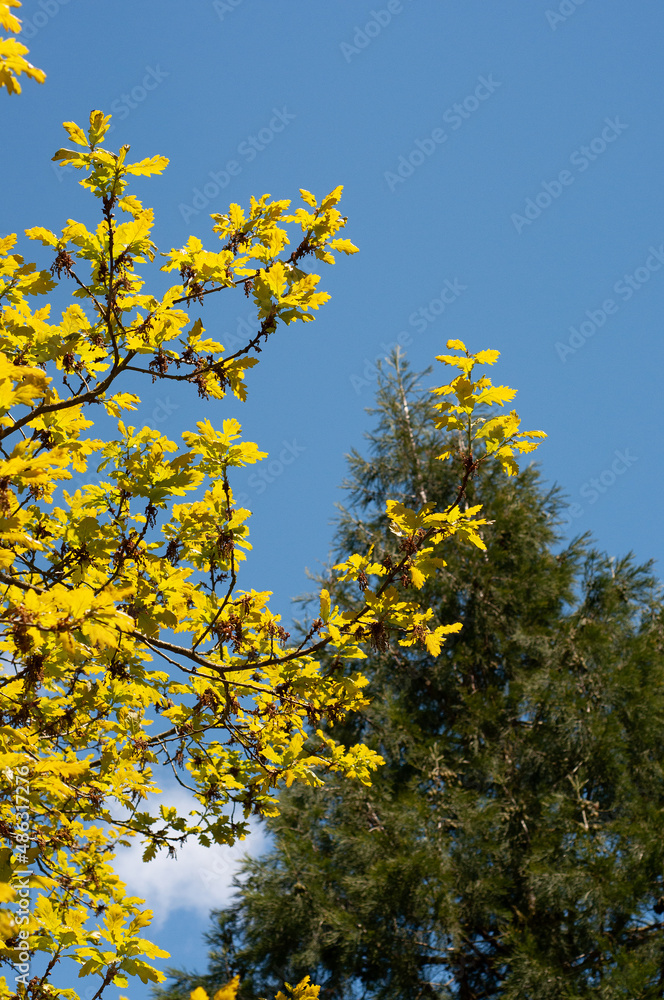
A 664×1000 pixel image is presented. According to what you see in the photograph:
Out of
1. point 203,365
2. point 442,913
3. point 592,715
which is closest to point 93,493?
point 203,365

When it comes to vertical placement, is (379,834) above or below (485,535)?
below

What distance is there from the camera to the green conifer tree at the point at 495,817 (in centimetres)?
664

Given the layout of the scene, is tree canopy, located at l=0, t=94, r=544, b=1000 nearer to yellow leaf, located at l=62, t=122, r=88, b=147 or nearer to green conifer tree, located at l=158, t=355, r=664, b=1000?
yellow leaf, located at l=62, t=122, r=88, b=147

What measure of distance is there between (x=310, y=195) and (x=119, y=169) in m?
0.74

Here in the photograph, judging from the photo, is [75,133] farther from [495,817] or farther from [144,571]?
[495,817]

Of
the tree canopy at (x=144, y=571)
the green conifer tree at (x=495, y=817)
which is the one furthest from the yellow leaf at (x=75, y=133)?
the green conifer tree at (x=495, y=817)

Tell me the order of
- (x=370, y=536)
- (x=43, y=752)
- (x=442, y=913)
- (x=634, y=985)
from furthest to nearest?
1. (x=370, y=536)
2. (x=442, y=913)
3. (x=634, y=985)
4. (x=43, y=752)

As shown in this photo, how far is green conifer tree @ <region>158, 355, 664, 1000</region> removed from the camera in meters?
6.64

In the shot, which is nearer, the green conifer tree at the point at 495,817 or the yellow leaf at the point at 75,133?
the yellow leaf at the point at 75,133

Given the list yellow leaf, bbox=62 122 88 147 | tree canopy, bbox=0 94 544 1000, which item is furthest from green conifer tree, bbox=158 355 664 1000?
yellow leaf, bbox=62 122 88 147

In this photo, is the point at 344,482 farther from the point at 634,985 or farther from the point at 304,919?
the point at 634,985

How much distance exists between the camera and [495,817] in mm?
7188

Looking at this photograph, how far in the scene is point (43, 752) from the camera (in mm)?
3898

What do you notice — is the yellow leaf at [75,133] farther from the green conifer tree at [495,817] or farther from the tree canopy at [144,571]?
the green conifer tree at [495,817]
